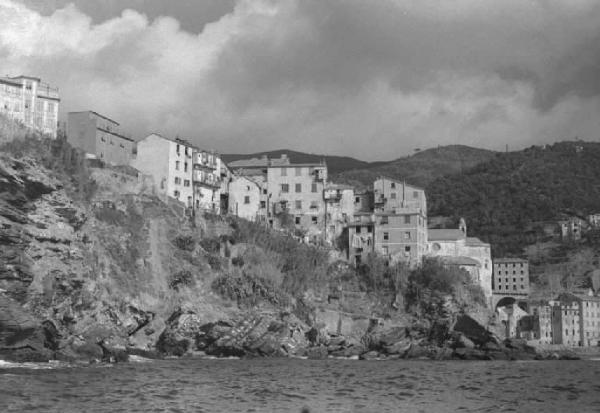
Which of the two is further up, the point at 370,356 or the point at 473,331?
the point at 473,331

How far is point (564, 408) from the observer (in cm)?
3541

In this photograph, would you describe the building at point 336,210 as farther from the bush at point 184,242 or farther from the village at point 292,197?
the bush at point 184,242

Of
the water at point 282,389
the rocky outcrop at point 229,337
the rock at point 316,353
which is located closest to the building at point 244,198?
the rocky outcrop at point 229,337

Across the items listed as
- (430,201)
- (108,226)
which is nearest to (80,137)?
(108,226)

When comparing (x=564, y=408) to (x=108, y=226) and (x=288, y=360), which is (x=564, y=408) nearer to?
(x=288, y=360)

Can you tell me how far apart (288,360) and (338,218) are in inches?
1377

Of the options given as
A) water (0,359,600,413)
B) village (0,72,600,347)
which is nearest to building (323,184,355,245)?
village (0,72,600,347)

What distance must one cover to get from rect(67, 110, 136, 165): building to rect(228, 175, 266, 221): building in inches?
605

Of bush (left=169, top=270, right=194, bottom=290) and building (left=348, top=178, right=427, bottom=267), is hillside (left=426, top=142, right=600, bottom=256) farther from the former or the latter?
bush (left=169, top=270, right=194, bottom=290)

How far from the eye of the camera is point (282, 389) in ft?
130

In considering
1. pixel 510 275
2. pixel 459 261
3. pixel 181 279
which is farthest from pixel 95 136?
pixel 510 275

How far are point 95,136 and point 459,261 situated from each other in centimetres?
4522

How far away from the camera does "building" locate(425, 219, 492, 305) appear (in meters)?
97.3

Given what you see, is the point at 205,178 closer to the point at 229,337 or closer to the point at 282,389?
the point at 229,337
